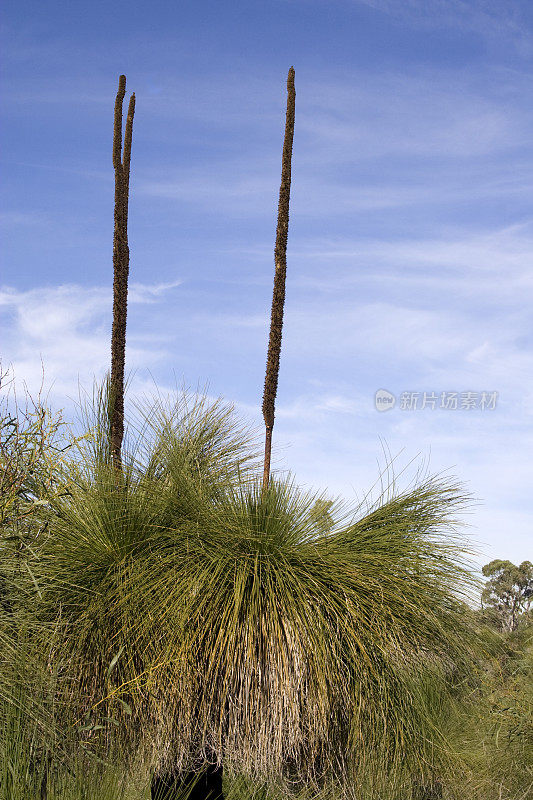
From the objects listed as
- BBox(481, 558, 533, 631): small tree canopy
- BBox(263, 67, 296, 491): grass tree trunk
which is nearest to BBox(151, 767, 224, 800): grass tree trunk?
BBox(263, 67, 296, 491): grass tree trunk

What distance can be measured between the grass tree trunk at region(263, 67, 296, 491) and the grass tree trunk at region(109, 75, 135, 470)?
1620 mm

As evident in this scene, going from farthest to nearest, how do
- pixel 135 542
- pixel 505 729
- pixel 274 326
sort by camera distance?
pixel 505 729 → pixel 274 326 → pixel 135 542

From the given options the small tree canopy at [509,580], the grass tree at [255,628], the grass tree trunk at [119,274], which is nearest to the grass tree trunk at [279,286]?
the grass tree at [255,628]

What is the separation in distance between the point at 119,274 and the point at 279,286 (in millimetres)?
2084

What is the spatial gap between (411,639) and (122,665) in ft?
7.71

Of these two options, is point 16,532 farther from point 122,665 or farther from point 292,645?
point 292,645

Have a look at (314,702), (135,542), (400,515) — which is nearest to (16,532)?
(135,542)

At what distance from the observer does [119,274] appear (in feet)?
27.5

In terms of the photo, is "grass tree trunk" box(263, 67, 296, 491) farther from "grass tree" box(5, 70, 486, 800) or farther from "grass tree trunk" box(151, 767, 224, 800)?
"grass tree trunk" box(151, 767, 224, 800)

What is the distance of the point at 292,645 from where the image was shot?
536 centimetres

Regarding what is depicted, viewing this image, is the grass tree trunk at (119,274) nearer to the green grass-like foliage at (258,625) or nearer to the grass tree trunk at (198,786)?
the green grass-like foliage at (258,625)

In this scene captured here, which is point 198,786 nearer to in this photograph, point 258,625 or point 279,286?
point 258,625

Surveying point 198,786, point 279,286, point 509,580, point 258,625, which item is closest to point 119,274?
point 279,286

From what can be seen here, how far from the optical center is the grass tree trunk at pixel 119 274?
7766 mm
